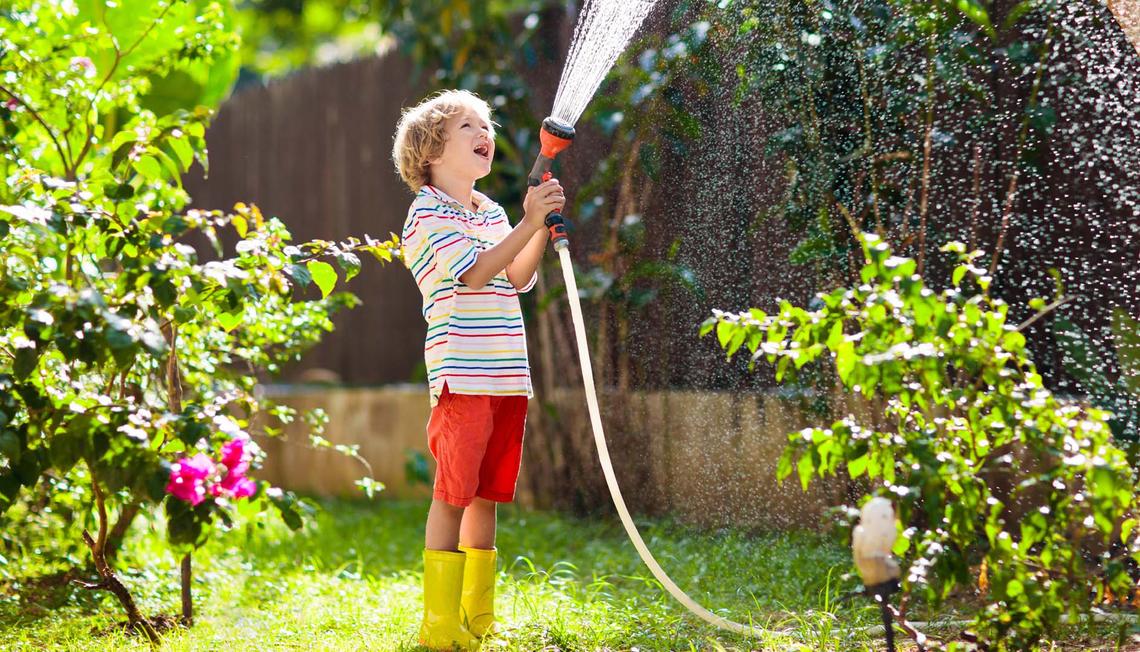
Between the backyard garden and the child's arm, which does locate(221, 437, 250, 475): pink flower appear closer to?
the backyard garden

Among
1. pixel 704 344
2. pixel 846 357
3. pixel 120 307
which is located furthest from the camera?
pixel 704 344

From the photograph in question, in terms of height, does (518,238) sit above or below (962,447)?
above

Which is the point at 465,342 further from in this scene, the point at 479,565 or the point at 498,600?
the point at 498,600

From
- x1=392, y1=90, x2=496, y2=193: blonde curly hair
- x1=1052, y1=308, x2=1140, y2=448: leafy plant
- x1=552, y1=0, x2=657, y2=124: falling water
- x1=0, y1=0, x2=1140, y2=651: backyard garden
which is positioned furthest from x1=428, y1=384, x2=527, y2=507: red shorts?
x1=1052, y1=308, x2=1140, y2=448: leafy plant

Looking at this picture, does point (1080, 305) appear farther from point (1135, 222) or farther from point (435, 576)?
point (435, 576)

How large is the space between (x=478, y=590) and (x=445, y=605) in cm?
11

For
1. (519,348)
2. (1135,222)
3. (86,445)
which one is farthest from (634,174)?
(86,445)

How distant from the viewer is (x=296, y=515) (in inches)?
78.6

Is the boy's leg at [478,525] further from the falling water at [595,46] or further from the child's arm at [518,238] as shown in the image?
the falling water at [595,46]

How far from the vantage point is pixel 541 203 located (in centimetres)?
200

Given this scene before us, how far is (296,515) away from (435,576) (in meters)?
0.28

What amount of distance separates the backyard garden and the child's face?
0.70ft

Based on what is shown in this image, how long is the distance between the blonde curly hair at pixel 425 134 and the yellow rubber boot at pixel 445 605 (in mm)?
726

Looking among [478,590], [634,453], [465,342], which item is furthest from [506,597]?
[634,453]
